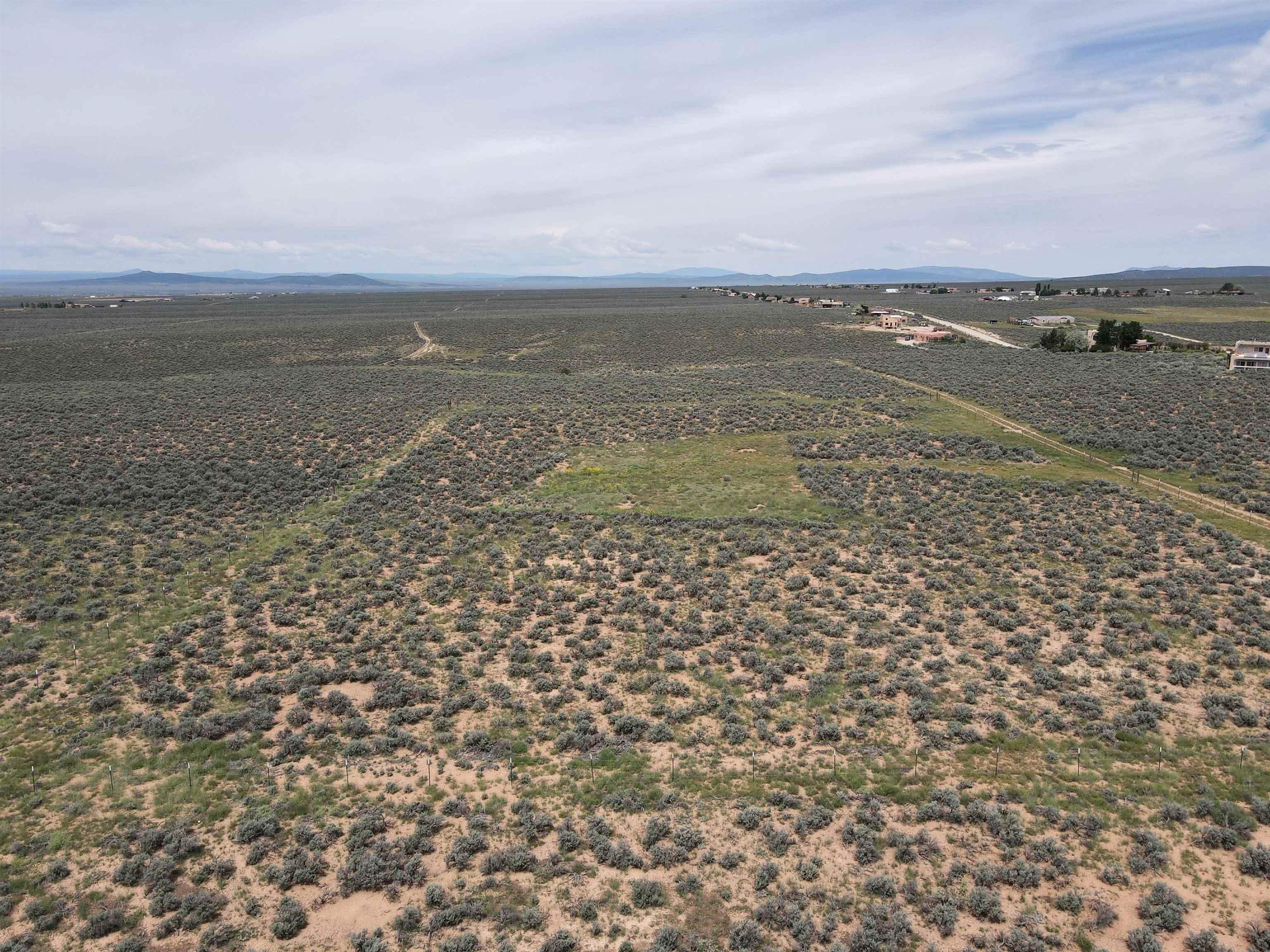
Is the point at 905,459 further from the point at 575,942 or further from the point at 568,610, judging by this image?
the point at 575,942

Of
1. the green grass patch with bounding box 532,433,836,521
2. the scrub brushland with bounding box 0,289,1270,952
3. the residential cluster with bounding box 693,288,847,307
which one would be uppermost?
the residential cluster with bounding box 693,288,847,307

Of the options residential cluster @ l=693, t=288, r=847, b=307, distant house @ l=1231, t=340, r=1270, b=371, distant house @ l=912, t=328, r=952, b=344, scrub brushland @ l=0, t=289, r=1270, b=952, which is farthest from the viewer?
residential cluster @ l=693, t=288, r=847, b=307

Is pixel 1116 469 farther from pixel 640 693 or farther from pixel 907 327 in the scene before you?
pixel 907 327

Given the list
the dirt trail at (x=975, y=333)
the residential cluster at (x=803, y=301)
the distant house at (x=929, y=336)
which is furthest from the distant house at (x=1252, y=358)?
the residential cluster at (x=803, y=301)

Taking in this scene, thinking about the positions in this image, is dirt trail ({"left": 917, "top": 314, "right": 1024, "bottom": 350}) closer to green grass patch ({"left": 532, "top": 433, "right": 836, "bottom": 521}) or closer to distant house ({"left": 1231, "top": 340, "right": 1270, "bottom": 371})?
distant house ({"left": 1231, "top": 340, "right": 1270, "bottom": 371})

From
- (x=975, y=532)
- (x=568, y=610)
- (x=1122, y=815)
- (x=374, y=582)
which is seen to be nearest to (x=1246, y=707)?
(x=1122, y=815)

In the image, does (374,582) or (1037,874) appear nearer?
(1037,874)

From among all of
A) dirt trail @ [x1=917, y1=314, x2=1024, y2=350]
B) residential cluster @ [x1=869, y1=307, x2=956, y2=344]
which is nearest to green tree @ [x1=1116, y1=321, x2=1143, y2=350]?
dirt trail @ [x1=917, y1=314, x2=1024, y2=350]
